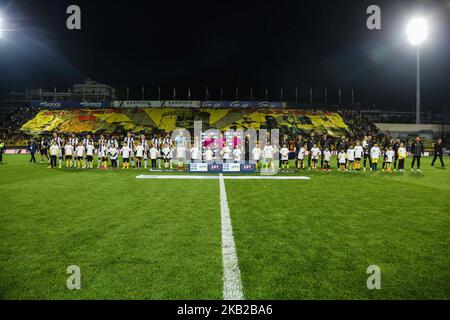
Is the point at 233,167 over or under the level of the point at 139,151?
under

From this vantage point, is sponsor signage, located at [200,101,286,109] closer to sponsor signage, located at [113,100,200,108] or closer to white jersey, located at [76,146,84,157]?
sponsor signage, located at [113,100,200,108]

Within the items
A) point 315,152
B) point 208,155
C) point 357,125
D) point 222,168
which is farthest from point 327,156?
point 357,125

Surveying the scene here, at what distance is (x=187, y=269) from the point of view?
4.21 m

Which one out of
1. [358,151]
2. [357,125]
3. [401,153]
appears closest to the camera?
[401,153]

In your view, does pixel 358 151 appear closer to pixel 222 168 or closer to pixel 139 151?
pixel 222 168

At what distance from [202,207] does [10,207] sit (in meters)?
4.85

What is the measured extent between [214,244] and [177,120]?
45.9m

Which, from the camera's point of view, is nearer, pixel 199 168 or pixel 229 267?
pixel 229 267

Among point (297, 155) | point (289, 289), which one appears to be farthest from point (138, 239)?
point (297, 155)

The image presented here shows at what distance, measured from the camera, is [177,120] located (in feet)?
164

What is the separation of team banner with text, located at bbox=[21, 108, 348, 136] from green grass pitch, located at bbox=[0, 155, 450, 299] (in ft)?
127

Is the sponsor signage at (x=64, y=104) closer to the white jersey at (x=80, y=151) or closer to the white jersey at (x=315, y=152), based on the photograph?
the white jersey at (x=80, y=151)

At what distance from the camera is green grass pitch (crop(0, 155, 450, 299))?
371cm
